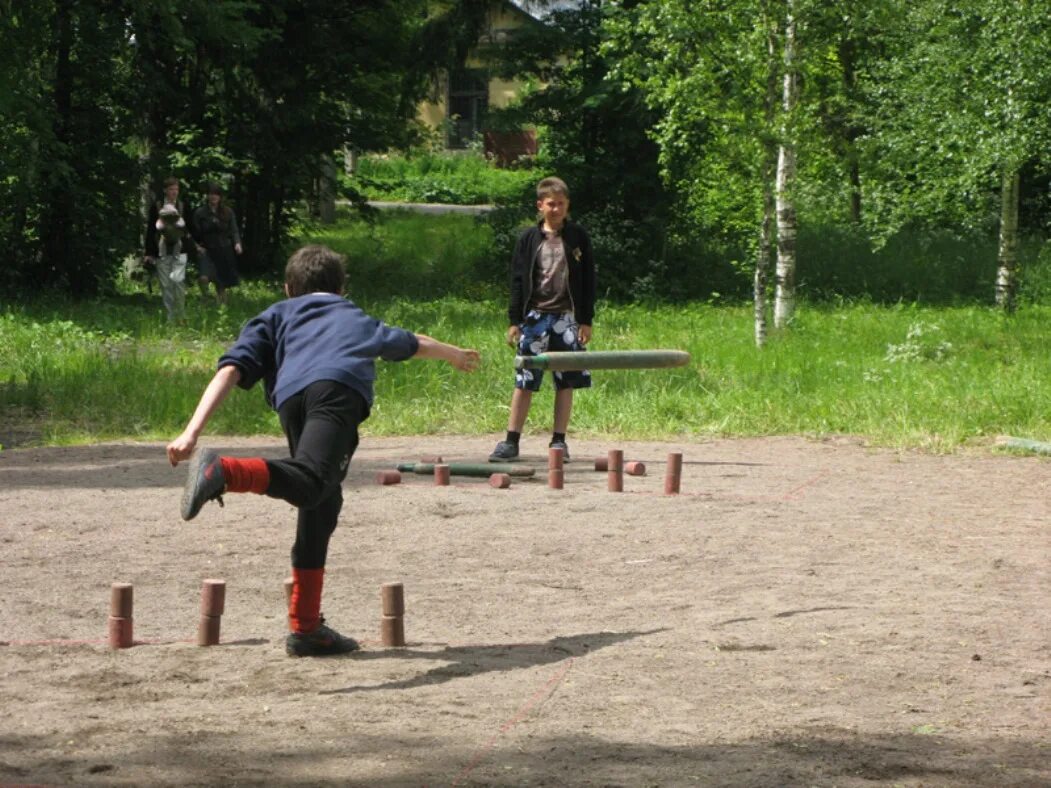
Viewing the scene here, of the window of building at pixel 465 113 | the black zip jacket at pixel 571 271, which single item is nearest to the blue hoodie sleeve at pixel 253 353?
the black zip jacket at pixel 571 271

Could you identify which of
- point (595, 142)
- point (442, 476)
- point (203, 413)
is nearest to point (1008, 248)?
point (595, 142)

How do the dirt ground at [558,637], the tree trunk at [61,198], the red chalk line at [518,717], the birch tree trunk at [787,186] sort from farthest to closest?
the tree trunk at [61,198], the birch tree trunk at [787,186], the dirt ground at [558,637], the red chalk line at [518,717]

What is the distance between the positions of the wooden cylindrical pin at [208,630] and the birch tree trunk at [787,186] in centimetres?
1340

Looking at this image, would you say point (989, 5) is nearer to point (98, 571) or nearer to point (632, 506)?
point (632, 506)

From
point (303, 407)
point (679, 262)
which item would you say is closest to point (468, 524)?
point (303, 407)

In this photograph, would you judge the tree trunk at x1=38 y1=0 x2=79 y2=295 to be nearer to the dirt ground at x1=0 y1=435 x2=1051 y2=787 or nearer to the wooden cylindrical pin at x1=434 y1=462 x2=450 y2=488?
the dirt ground at x1=0 y1=435 x2=1051 y2=787

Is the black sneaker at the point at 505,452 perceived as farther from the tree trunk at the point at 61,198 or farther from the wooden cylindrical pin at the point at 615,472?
the tree trunk at the point at 61,198

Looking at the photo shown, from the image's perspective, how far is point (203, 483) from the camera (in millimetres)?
5398

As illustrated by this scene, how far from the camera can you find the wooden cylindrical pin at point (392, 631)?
629cm

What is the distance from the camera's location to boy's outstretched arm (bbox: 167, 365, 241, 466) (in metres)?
5.72

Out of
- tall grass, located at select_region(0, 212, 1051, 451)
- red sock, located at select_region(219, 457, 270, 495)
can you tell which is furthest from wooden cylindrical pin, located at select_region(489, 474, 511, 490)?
red sock, located at select_region(219, 457, 270, 495)

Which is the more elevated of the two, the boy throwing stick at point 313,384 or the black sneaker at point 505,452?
the boy throwing stick at point 313,384

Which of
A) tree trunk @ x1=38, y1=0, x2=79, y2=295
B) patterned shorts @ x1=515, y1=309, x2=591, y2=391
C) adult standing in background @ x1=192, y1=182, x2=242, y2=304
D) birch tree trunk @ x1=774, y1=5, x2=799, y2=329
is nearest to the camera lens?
patterned shorts @ x1=515, y1=309, x2=591, y2=391

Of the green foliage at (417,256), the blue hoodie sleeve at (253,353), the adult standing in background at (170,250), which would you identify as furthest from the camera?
the green foliage at (417,256)
